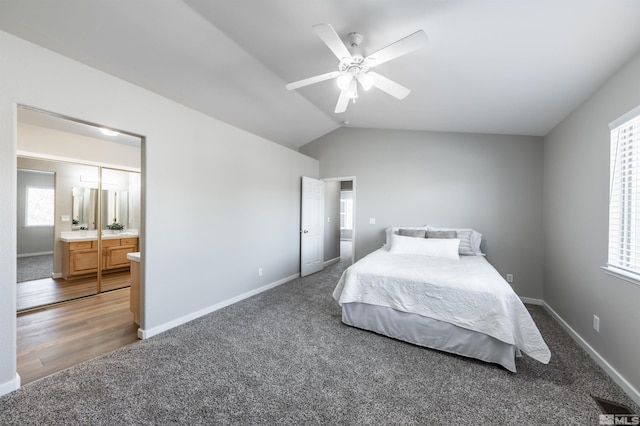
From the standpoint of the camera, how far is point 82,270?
3980 mm

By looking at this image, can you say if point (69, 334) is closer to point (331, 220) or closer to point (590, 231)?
point (331, 220)

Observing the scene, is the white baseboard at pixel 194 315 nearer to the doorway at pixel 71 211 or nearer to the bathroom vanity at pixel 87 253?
the doorway at pixel 71 211

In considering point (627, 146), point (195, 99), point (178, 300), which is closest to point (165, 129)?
point (195, 99)

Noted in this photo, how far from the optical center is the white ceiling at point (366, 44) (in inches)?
66.4

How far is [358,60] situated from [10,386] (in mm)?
3476

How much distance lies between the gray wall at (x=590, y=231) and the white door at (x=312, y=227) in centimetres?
365

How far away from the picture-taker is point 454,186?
419 cm

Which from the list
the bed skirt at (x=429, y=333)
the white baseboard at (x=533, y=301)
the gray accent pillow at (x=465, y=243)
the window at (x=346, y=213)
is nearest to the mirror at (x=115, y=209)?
the bed skirt at (x=429, y=333)

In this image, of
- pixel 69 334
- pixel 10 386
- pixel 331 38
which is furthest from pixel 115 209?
pixel 331 38

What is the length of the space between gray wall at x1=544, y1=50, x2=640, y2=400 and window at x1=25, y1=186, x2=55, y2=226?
658 centimetres

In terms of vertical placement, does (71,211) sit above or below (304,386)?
above

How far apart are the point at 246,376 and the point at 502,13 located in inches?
124

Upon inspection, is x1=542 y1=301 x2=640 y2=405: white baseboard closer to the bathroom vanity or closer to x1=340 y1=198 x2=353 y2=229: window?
the bathroom vanity

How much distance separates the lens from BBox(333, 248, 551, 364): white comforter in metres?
2.06
